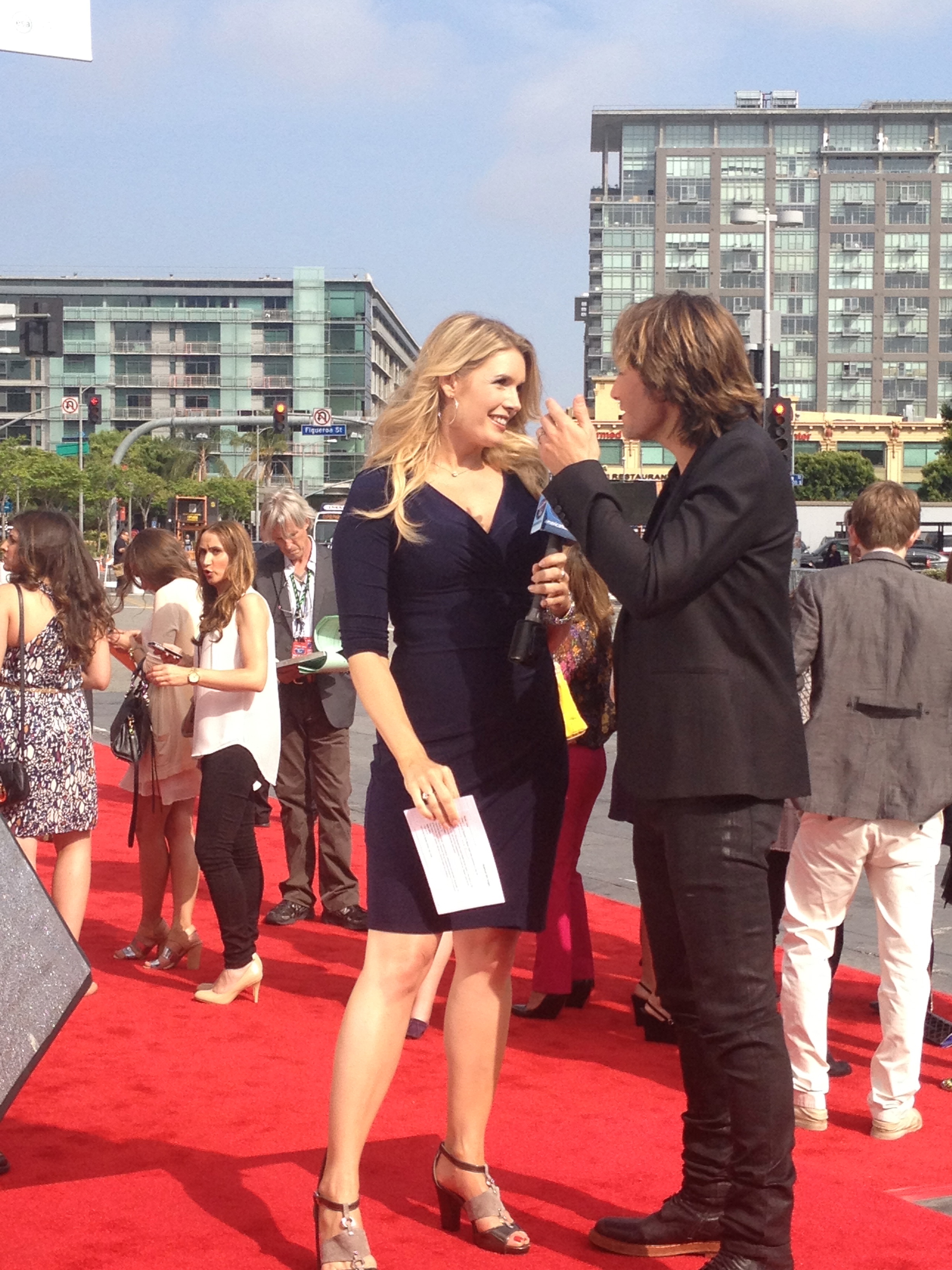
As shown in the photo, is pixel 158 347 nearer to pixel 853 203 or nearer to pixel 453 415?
pixel 853 203

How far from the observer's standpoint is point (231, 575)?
5.89 m

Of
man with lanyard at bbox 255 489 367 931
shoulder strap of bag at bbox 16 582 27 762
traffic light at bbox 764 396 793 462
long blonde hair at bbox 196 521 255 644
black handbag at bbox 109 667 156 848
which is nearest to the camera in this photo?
shoulder strap of bag at bbox 16 582 27 762

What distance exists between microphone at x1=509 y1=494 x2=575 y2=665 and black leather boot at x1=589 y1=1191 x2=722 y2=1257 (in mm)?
1175

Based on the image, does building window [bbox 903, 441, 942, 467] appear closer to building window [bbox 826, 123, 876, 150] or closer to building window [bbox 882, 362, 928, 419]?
building window [bbox 882, 362, 928, 419]

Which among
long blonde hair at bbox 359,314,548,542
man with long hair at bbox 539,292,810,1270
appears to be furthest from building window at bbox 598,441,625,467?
man with long hair at bbox 539,292,810,1270

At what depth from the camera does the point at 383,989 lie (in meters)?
3.12

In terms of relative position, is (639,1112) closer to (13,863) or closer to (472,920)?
(472,920)

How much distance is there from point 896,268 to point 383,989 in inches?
5516

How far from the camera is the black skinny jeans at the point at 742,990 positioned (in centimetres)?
289

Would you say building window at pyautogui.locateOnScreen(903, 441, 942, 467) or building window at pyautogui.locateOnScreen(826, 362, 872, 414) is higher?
building window at pyautogui.locateOnScreen(826, 362, 872, 414)

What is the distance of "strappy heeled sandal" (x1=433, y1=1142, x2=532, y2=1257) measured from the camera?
3.19 m

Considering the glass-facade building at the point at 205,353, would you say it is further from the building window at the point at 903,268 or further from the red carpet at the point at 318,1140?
the red carpet at the point at 318,1140

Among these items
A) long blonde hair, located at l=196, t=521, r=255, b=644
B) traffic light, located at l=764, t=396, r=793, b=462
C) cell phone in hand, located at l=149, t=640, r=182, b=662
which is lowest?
cell phone in hand, located at l=149, t=640, r=182, b=662

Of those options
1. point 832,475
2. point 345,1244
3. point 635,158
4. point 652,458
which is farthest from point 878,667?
point 635,158
